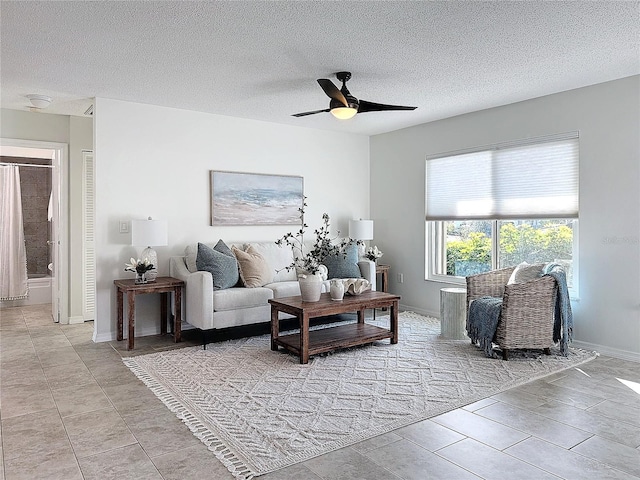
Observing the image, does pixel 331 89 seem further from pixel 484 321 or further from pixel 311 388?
pixel 484 321

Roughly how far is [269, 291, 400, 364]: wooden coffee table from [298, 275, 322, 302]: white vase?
65 mm

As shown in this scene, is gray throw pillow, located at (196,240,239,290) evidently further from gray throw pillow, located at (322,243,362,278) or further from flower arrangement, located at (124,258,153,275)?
gray throw pillow, located at (322,243,362,278)

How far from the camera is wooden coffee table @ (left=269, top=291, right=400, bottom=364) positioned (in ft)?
13.1

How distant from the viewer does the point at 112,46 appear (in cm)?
339

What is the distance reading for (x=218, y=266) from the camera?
4.79 meters

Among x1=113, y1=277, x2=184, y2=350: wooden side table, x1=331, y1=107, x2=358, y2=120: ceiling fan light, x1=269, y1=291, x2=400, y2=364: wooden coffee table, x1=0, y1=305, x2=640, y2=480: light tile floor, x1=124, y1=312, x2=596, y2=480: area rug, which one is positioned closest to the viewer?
x1=0, y1=305, x2=640, y2=480: light tile floor

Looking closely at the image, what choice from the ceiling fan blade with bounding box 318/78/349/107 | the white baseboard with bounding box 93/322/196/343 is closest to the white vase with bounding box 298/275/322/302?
the ceiling fan blade with bounding box 318/78/349/107

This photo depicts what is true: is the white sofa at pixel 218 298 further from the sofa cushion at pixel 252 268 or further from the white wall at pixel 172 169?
the white wall at pixel 172 169

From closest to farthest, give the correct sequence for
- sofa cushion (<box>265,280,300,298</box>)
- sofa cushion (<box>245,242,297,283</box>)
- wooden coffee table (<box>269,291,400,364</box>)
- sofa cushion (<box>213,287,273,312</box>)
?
1. wooden coffee table (<box>269,291,400,364</box>)
2. sofa cushion (<box>213,287,273,312</box>)
3. sofa cushion (<box>265,280,300,298</box>)
4. sofa cushion (<box>245,242,297,283</box>)

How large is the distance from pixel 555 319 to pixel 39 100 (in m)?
5.39

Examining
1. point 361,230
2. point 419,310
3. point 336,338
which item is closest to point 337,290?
point 336,338

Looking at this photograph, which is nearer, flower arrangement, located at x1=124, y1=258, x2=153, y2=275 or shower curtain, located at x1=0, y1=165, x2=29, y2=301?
flower arrangement, located at x1=124, y1=258, x2=153, y2=275

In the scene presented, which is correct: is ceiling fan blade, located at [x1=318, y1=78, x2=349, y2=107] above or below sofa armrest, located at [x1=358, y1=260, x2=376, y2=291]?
above

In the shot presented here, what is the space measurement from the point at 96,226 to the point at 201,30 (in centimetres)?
261
